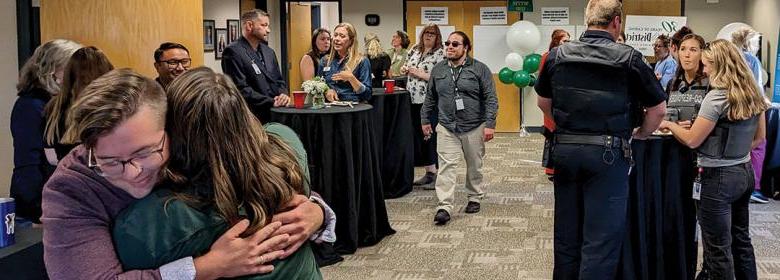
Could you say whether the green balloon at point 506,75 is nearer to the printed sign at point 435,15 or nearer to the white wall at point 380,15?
the printed sign at point 435,15

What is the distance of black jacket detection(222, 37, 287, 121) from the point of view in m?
5.46

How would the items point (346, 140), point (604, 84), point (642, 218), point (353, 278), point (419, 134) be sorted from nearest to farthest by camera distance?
1. point (604, 84)
2. point (642, 218)
3. point (353, 278)
4. point (346, 140)
5. point (419, 134)

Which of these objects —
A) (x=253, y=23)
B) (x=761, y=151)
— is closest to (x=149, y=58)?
(x=253, y=23)

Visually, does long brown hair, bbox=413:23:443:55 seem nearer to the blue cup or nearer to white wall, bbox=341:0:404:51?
white wall, bbox=341:0:404:51

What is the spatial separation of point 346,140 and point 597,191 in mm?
1835

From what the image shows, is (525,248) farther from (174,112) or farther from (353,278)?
(174,112)

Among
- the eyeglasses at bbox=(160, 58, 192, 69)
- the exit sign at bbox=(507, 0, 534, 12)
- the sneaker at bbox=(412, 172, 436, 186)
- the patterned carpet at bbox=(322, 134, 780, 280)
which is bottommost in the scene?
the patterned carpet at bbox=(322, 134, 780, 280)

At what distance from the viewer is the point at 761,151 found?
20.9 feet

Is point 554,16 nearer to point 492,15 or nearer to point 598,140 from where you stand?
point 492,15

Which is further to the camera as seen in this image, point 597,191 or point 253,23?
point 253,23

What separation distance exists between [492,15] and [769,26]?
3.96 m

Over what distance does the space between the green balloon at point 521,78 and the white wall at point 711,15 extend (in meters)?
2.53

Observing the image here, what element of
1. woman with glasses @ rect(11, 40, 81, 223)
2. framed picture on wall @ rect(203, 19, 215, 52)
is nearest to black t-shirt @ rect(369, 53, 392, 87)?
framed picture on wall @ rect(203, 19, 215, 52)

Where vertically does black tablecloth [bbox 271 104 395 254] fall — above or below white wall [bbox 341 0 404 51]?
below
